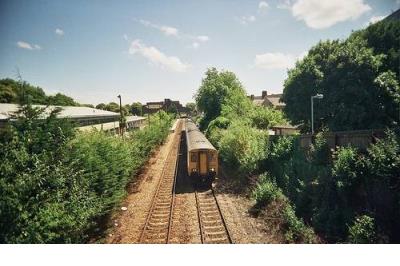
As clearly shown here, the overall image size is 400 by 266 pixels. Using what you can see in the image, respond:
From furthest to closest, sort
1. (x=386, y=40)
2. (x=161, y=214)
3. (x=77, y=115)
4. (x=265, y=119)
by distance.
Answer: (x=265, y=119)
(x=77, y=115)
(x=386, y=40)
(x=161, y=214)

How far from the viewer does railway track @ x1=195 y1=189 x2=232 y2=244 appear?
384 inches

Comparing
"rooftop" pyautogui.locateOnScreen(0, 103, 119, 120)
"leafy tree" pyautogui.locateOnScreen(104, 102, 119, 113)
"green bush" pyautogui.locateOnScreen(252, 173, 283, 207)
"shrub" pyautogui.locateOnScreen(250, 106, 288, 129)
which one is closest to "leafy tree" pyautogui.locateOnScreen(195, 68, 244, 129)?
"shrub" pyautogui.locateOnScreen(250, 106, 288, 129)

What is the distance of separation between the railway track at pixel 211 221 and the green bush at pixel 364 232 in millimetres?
3803

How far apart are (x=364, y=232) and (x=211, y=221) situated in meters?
5.65

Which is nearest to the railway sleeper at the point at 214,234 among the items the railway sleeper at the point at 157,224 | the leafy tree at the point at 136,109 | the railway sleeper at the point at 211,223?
the railway sleeper at the point at 211,223

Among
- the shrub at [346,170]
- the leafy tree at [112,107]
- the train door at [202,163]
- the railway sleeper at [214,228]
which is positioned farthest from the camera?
the leafy tree at [112,107]

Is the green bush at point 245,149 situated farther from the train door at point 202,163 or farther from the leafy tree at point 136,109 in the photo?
the leafy tree at point 136,109

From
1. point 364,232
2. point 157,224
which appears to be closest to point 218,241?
point 157,224

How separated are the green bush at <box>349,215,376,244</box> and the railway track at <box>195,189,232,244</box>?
12.5 ft

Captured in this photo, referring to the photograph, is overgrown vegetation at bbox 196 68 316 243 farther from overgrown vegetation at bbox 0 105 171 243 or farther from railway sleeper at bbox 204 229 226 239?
overgrown vegetation at bbox 0 105 171 243

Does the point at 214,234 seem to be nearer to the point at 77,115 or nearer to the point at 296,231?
the point at 296,231

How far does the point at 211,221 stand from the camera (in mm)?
11375

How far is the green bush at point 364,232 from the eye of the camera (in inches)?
292
